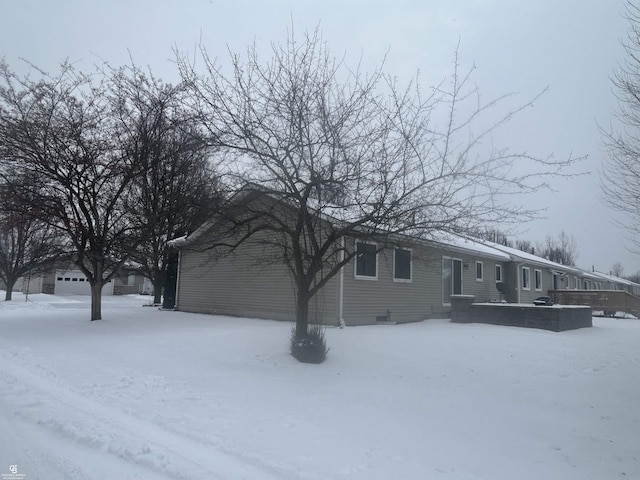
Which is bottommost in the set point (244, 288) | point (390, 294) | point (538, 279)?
point (390, 294)

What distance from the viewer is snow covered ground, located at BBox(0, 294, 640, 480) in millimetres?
4652

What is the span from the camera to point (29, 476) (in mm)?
4246

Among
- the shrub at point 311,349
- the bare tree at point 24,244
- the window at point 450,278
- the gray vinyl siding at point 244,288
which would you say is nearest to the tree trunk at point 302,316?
the shrub at point 311,349

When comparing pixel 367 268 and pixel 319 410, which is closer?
pixel 319 410

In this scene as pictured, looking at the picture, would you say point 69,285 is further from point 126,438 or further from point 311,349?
point 126,438

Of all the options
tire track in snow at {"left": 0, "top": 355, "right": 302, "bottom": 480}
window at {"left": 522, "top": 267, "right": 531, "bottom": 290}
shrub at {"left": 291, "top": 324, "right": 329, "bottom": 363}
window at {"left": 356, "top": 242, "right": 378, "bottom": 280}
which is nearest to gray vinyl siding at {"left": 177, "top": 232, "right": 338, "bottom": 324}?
window at {"left": 356, "top": 242, "right": 378, "bottom": 280}

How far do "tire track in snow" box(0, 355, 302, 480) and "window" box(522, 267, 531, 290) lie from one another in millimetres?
23675

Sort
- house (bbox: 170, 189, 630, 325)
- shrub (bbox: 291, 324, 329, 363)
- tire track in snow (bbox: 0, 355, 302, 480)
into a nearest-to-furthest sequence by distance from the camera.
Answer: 1. tire track in snow (bbox: 0, 355, 302, 480)
2. shrub (bbox: 291, 324, 329, 363)
3. house (bbox: 170, 189, 630, 325)

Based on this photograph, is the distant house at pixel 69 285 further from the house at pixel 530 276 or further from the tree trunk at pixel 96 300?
the house at pixel 530 276

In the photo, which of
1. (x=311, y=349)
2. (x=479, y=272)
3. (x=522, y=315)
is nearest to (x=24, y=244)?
(x=479, y=272)

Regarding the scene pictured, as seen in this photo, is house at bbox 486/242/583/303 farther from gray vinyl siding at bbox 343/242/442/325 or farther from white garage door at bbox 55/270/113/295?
white garage door at bbox 55/270/113/295

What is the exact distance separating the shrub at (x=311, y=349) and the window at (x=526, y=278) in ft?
64.6

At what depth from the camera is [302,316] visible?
9.55 m

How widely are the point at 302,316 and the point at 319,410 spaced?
3.25 meters
